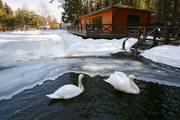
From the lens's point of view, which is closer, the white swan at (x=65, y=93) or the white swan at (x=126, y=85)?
the white swan at (x=65, y=93)

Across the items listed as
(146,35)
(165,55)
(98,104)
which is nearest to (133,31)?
(146,35)

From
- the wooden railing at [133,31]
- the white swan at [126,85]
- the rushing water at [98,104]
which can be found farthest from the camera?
the wooden railing at [133,31]

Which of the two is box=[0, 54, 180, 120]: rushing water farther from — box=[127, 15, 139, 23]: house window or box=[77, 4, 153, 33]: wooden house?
box=[127, 15, 139, 23]: house window

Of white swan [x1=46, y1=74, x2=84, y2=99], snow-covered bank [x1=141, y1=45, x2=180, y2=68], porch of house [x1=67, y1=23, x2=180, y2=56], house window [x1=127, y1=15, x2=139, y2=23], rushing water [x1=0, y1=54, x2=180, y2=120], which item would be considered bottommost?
rushing water [x1=0, y1=54, x2=180, y2=120]

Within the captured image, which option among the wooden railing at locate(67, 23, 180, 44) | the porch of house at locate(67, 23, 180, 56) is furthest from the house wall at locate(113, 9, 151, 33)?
the porch of house at locate(67, 23, 180, 56)

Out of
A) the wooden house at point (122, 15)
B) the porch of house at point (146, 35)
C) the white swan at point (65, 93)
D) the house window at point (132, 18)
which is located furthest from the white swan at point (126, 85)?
the house window at point (132, 18)

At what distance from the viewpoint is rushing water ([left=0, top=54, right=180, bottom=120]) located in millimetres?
2734

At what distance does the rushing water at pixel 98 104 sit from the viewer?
8.97ft

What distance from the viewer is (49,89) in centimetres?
388

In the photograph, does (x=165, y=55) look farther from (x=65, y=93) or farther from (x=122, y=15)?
(x=122, y=15)

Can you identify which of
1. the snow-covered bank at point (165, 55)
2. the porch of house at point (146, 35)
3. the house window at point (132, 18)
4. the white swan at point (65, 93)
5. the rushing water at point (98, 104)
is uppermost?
the house window at point (132, 18)

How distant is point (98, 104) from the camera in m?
3.10

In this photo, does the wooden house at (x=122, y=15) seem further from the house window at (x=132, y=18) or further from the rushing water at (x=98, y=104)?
the rushing water at (x=98, y=104)

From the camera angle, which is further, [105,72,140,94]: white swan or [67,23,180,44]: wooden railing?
[67,23,180,44]: wooden railing
